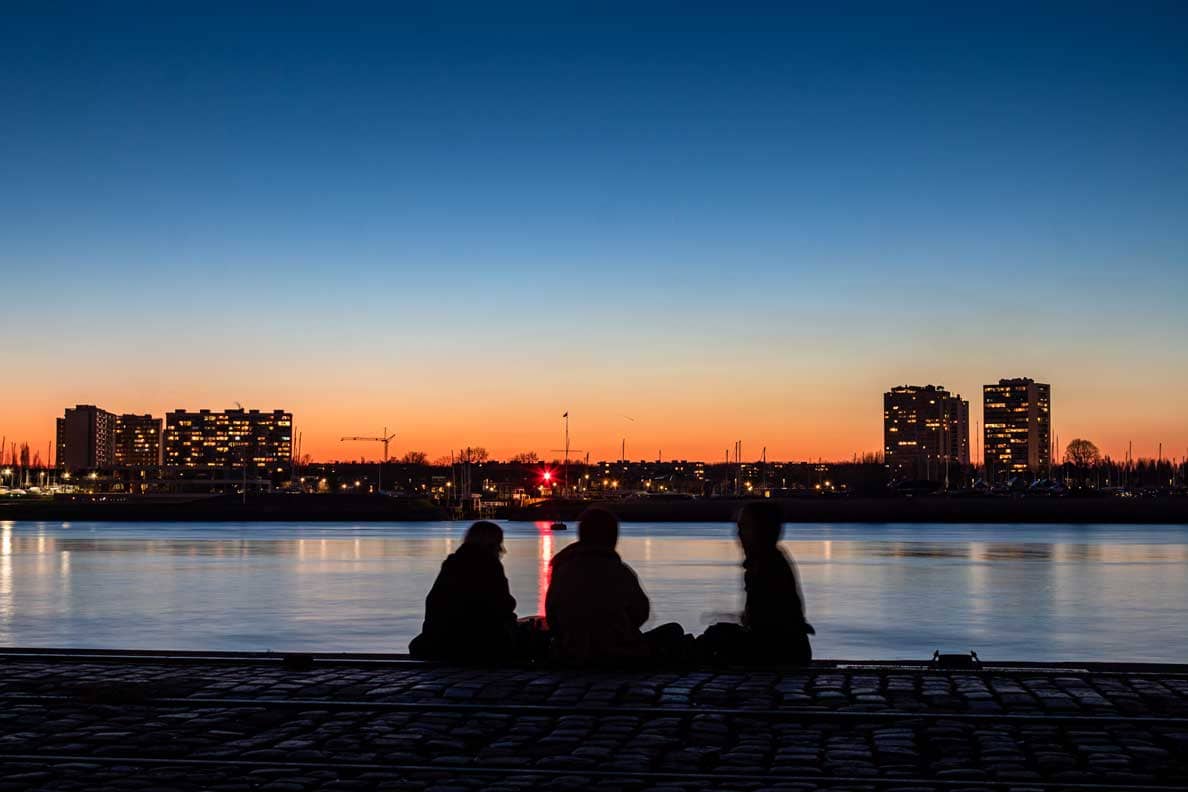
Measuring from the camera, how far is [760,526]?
1199cm

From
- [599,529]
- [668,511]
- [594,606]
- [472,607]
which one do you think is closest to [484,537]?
[472,607]

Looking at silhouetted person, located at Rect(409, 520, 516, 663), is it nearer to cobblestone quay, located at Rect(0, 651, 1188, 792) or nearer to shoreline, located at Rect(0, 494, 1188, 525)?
cobblestone quay, located at Rect(0, 651, 1188, 792)

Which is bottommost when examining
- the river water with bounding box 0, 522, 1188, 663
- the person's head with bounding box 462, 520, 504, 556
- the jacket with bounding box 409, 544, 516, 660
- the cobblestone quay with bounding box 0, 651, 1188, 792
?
the river water with bounding box 0, 522, 1188, 663

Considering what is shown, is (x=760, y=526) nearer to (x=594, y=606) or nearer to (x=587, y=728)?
(x=594, y=606)

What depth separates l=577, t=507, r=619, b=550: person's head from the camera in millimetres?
11992

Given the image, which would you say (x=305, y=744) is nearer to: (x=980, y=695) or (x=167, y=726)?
(x=167, y=726)

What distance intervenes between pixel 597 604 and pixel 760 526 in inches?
66.0

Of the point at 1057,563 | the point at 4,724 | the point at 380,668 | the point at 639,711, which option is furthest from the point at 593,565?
the point at 1057,563

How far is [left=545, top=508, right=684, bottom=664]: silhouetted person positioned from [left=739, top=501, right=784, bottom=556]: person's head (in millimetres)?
1089

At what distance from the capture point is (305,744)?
9.63m

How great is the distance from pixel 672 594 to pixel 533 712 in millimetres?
30258

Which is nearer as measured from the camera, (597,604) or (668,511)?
(597,604)

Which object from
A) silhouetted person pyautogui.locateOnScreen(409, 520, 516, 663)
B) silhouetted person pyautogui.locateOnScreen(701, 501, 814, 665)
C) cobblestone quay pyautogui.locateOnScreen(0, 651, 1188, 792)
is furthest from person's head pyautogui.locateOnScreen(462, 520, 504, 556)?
silhouetted person pyautogui.locateOnScreen(701, 501, 814, 665)

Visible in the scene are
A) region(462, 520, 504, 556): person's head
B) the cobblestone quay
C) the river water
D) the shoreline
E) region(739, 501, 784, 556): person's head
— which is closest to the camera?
the cobblestone quay
